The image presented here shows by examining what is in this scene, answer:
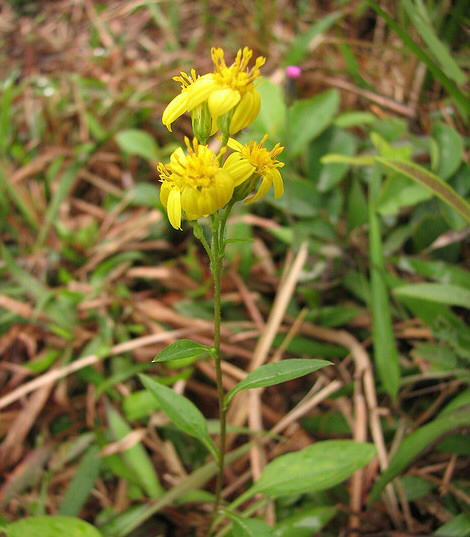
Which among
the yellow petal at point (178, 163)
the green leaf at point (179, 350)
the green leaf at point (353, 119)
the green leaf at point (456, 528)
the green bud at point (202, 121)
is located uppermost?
the green bud at point (202, 121)

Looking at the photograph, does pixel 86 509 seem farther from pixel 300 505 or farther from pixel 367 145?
pixel 367 145

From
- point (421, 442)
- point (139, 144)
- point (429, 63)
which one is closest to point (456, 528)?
point (421, 442)

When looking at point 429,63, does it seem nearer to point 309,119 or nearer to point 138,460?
point 309,119

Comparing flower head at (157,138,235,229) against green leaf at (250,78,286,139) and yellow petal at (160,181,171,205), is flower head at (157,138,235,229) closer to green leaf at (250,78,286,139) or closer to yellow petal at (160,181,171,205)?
yellow petal at (160,181,171,205)

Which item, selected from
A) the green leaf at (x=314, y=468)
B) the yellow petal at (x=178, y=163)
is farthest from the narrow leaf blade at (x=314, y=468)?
the yellow petal at (x=178, y=163)

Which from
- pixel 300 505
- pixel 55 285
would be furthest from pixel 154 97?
pixel 300 505

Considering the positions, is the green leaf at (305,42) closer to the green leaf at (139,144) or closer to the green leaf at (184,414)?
the green leaf at (139,144)
